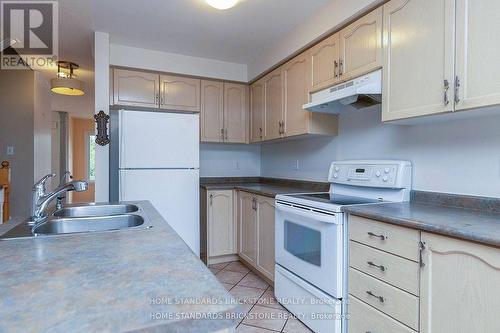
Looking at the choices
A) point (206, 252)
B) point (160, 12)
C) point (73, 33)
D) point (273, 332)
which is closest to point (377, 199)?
point (273, 332)

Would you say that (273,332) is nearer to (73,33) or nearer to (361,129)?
(361,129)

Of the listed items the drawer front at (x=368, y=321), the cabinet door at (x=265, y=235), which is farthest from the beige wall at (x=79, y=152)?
the drawer front at (x=368, y=321)

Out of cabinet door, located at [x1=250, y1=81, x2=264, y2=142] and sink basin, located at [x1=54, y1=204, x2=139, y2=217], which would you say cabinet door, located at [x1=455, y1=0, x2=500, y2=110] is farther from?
cabinet door, located at [x1=250, y1=81, x2=264, y2=142]

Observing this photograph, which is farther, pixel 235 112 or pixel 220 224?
pixel 235 112

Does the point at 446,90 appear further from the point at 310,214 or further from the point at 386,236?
the point at 310,214

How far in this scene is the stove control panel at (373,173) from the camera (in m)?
1.84

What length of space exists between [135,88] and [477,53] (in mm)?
2811

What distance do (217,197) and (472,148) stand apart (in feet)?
7.35

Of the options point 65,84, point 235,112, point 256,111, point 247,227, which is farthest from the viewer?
point 65,84

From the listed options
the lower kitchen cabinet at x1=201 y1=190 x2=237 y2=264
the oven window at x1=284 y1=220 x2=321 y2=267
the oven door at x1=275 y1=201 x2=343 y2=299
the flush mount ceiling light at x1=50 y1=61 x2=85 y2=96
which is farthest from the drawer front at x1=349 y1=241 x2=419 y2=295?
the flush mount ceiling light at x1=50 y1=61 x2=85 y2=96

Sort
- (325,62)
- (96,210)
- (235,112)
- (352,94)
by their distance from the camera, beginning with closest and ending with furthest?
(96,210) → (352,94) → (325,62) → (235,112)

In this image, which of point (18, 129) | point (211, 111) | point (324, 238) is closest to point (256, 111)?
point (211, 111)

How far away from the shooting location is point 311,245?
6.17 ft

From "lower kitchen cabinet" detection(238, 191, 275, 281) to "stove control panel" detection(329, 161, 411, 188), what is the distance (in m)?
0.60
